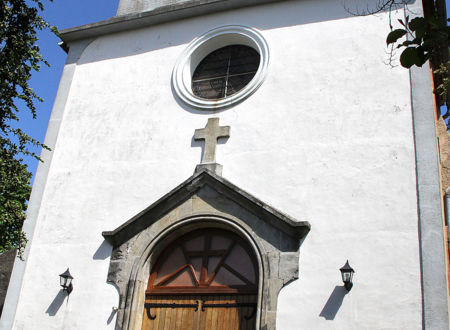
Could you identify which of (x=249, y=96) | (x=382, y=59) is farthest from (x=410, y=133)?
(x=249, y=96)

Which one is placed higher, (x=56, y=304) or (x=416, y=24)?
(x=416, y=24)

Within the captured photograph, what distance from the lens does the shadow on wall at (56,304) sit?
8656mm

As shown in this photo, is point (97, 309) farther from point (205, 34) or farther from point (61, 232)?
point (205, 34)

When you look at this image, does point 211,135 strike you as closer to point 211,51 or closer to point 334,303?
point 211,51

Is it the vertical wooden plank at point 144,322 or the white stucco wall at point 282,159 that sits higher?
the white stucco wall at point 282,159

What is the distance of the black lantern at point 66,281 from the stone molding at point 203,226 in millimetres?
647

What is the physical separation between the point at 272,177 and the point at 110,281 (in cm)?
282

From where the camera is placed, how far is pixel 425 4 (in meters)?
9.70

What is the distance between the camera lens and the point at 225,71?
32.8 feet

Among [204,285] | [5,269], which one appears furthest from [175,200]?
[5,269]

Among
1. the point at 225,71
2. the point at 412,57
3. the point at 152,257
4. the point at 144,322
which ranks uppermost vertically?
the point at 225,71

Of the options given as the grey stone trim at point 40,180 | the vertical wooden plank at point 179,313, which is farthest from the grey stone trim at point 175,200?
the grey stone trim at point 40,180

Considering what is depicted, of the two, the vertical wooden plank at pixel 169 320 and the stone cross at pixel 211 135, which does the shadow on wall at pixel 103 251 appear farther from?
the stone cross at pixel 211 135

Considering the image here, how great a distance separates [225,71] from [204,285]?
3778 millimetres
